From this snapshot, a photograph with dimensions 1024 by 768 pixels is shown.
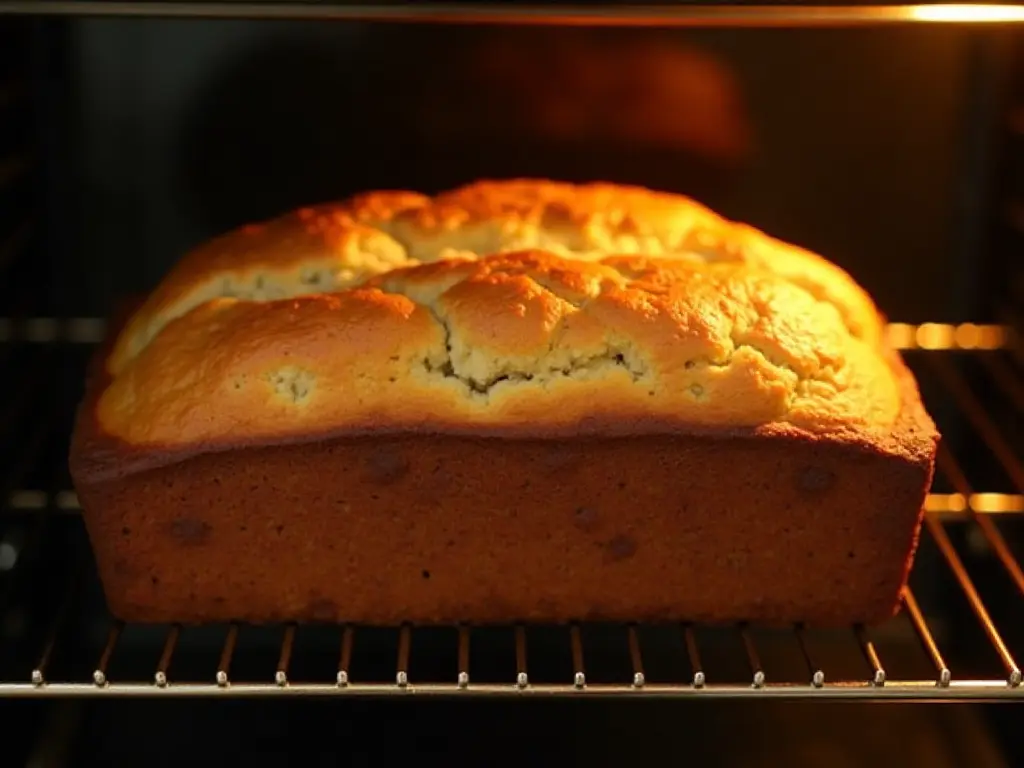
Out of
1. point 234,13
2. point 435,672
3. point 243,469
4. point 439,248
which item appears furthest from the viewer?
point 435,672

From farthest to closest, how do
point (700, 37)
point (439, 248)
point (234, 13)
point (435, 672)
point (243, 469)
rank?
1. point (435, 672)
2. point (700, 37)
3. point (439, 248)
4. point (243, 469)
5. point (234, 13)

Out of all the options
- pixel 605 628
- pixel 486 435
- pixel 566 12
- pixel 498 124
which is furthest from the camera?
pixel 605 628

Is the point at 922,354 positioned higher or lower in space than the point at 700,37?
lower

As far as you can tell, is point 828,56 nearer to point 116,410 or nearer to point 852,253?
point 852,253

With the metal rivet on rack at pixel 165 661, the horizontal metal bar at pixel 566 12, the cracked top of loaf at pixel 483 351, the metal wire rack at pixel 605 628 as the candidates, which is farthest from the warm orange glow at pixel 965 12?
the metal rivet on rack at pixel 165 661

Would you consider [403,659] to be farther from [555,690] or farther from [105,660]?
[105,660]

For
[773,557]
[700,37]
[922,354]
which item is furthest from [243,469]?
[922,354]

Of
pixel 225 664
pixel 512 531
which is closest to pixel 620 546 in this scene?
pixel 512 531
